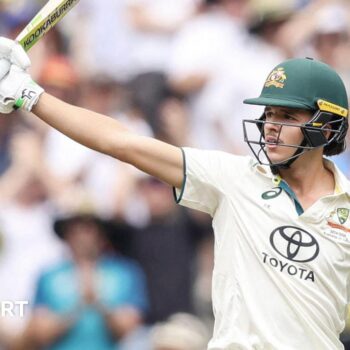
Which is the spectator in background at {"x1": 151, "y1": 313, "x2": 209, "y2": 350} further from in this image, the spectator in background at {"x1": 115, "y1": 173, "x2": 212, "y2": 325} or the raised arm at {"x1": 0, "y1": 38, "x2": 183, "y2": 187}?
the raised arm at {"x1": 0, "y1": 38, "x2": 183, "y2": 187}

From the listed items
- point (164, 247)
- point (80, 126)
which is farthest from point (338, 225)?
point (164, 247)

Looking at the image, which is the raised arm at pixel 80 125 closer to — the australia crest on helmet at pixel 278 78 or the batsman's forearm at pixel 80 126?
the batsman's forearm at pixel 80 126

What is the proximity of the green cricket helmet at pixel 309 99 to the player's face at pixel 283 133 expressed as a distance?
18 mm

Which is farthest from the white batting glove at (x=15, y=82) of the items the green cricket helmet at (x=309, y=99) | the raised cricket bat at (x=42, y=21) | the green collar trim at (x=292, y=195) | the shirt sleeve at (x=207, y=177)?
the green collar trim at (x=292, y=195)

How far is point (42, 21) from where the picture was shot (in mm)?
4414

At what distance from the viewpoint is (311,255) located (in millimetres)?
4164

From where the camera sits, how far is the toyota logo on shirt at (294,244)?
13.6 feet

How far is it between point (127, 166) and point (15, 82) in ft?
11.1

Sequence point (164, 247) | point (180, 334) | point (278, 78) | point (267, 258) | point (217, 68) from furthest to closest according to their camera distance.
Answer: point (217, 68)
point (164, 247)
point (180, 334)
point (278, 78)
point (267, 258)

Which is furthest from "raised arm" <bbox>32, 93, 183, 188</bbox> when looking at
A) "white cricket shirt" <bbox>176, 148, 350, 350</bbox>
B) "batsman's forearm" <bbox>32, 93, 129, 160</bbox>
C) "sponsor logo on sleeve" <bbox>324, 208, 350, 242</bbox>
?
"sponsor logo on sleeve" <bbox>324, 208, 350, 242</bbox>

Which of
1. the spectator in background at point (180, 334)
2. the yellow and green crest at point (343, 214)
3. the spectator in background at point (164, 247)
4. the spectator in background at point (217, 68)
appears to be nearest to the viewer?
the yellow and green crest at point (343, 214)

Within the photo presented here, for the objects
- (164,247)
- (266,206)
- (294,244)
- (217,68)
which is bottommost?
(164,247)

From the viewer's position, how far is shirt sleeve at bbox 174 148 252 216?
4223 millimetres

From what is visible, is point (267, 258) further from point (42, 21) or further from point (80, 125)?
point (42, 21)
